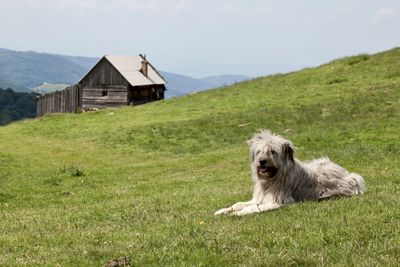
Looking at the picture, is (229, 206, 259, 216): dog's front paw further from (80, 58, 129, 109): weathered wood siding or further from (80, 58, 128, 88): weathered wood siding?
(80, 58, 128, 88): weathered wood siding

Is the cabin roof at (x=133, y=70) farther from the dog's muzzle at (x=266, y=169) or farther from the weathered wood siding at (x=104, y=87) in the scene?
the dog's muzzle at (x=266, y=169)

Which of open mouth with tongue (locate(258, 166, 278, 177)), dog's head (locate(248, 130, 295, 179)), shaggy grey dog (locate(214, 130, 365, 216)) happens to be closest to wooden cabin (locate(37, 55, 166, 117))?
shaggy grey dog (locate(214, 130, 365, 216))

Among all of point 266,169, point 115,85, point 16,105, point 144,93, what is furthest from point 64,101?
point 16,105

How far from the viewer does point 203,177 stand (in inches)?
899

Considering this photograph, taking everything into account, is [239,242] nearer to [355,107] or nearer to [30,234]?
[30,234]

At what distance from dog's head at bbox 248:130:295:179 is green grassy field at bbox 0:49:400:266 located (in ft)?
3.52

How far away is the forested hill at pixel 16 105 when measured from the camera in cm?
17875

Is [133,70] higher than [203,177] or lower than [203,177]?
higher

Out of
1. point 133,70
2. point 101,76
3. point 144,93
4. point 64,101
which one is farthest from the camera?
point 133,70

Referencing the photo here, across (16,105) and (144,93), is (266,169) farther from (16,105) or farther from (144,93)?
(16,105)

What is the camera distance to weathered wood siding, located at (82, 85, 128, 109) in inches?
3009

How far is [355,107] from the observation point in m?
38.7

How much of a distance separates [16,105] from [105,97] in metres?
120

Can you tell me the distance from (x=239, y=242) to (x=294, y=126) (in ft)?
93.8
